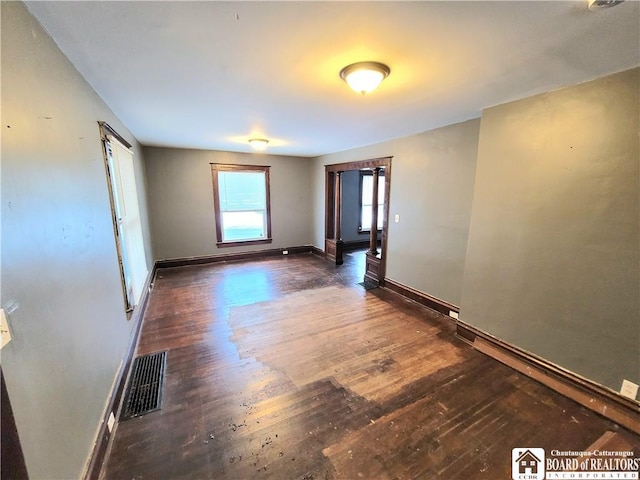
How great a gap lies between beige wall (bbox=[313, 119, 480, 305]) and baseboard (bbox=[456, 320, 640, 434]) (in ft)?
2.29

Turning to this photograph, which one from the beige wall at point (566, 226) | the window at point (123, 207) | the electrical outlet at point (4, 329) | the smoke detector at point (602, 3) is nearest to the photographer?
the electrical outlet at point (4, 329)

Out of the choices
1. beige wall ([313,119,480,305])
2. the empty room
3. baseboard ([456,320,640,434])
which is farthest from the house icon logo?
beige wall ([313,119,480,305])

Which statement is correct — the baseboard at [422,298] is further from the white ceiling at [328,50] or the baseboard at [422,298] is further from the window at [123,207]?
the window at [123,207]

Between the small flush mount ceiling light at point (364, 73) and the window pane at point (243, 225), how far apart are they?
455 cm

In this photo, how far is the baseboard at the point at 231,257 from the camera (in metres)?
5.25

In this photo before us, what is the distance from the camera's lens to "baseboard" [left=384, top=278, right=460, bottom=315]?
329cm

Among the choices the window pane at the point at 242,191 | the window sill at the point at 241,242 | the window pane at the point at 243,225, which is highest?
the window pane at the point at 242,191

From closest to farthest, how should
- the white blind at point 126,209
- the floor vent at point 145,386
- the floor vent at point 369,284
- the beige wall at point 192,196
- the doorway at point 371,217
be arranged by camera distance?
1. the floor vent at point 145,386
2. the white blind at point 126,209
3. the doorway at point 371,217
4. the floor vent at point 369,284
5. the beige wall at point 192,196

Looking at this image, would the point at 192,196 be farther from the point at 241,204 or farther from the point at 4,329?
the point at 4,329

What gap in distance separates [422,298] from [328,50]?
3177 millimetres

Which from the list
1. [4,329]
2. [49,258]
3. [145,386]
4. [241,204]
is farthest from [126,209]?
[241,204]

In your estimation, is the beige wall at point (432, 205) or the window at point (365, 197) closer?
the beige wall at point (432, 205)

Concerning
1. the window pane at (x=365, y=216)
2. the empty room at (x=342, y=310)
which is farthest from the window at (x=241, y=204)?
the window pane at (x=365, y=216)

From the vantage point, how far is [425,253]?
358 cm
